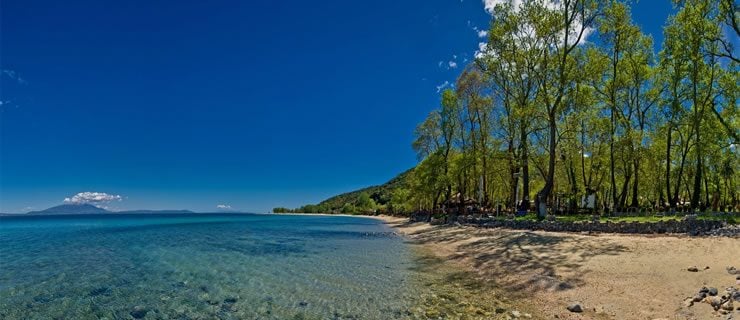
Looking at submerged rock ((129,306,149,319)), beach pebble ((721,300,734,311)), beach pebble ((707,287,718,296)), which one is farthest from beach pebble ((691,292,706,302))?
submerged rock ((129,306,149,319))

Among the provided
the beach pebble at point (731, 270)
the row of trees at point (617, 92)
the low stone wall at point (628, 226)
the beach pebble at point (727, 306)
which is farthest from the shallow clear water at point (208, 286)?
the row of trees at point (617, 92)

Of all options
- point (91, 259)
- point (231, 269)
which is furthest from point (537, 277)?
point (91, 259)

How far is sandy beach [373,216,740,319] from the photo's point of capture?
27.4ft

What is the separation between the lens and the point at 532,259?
45.2 ft

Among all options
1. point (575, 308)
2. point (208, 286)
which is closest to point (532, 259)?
Result: point (575, 308)

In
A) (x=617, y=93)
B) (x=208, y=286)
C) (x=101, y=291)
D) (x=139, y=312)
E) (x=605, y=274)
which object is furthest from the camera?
(x=617, y=93)

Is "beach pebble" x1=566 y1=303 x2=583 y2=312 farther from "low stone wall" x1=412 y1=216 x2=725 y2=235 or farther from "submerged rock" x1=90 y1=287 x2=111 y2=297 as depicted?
"submerged rock" x1=90 y1=287 x2=111 y2=297

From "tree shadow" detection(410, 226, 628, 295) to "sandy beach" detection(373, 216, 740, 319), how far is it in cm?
3

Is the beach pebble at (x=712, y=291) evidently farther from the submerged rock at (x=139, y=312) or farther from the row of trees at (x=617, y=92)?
the row of trees at (x=617, y=92)

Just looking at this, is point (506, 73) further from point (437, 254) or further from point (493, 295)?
point (493, 295)

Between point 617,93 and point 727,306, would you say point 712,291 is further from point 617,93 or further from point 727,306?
point 617,93

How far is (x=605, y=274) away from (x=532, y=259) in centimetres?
314

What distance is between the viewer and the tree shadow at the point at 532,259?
10.9 metres

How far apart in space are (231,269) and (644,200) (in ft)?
189
